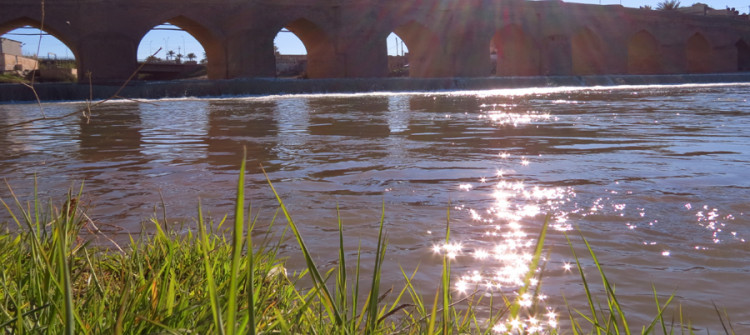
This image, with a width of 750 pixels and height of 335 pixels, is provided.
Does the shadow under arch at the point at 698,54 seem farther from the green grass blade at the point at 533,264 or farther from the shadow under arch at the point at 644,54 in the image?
the green grass blade at the point at 533,264

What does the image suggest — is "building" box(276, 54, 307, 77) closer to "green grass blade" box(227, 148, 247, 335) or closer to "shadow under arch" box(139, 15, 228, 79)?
"shadow under arch" box(139, 15, 228, 79)

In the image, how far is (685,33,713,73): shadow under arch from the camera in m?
34.2

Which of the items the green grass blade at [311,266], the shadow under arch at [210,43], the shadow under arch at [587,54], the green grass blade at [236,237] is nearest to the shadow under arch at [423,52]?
the shadow under arch at [210,43]

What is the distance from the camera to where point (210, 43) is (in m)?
22.8

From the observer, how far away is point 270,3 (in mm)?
22266

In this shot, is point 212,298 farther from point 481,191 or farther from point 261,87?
point 261,87

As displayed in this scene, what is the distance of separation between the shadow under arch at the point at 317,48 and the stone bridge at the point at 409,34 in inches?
1.6

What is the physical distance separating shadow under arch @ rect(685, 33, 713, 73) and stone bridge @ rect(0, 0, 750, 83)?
5cm

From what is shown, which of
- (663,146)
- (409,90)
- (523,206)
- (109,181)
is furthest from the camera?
(409,90)

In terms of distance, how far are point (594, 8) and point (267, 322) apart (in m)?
30.3

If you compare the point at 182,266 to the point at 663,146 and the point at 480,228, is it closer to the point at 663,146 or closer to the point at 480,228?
the point at 480,228

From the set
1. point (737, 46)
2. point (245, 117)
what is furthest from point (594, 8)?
point (245, 117)

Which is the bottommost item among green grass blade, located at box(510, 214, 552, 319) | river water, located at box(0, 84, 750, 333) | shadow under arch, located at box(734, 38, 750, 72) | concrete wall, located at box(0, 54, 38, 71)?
river water, located at box(0, 84, 750, 333)

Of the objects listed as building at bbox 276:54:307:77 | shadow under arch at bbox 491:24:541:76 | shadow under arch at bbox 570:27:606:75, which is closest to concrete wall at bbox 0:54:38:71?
building at bbox 276:54:307:77
